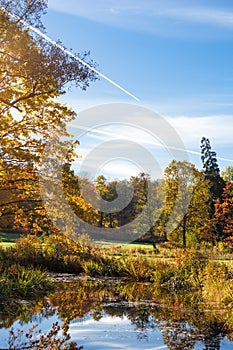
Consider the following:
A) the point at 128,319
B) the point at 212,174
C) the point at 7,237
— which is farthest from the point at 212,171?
the point at 128,319

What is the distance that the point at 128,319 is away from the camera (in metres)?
9.48

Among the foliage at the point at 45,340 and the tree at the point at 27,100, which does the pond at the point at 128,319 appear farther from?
the tree at the point at 27,100

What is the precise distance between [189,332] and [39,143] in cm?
834

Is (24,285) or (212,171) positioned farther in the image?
(212,171)

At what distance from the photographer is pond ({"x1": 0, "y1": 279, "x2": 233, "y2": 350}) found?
7582 millimetres

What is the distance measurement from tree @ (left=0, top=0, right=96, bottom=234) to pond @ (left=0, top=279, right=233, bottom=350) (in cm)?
379

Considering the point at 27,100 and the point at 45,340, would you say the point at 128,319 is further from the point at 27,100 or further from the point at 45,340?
the point at 27,100

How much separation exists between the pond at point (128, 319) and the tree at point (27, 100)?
379 centimetres

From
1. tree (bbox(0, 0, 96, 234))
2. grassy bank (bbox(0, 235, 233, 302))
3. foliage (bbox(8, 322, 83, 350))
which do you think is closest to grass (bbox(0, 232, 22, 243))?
grassy bank (bbox(0, 235, 233, 302))

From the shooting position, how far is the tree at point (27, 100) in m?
11.6

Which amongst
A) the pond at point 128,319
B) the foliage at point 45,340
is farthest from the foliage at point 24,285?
the foliage at point 45,340

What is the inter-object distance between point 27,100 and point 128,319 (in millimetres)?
6823

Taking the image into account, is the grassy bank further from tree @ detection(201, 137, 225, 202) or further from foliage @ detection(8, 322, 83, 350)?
tree @ detection(201, 137, 225, 202)

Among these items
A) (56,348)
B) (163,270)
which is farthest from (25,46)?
(163,270)
